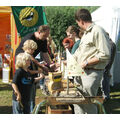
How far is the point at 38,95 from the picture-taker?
5195mm

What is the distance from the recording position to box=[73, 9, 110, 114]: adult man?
2.40 meters

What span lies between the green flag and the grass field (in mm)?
1661

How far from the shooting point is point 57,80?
2932mm

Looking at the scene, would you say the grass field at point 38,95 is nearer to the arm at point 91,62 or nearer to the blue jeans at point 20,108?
the blue jeans at point 20,108

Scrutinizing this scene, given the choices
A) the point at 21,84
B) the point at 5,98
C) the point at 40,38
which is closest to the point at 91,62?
the point at 21,84

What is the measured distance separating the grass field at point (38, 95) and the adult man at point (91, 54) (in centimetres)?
176

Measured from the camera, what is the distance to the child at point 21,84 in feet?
9.54

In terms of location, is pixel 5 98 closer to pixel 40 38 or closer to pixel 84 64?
pixel 40 38

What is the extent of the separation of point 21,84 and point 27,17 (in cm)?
359

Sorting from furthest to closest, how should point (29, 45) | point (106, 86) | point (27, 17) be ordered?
point (27, 17) → point (106, 86) → point (29, 45)

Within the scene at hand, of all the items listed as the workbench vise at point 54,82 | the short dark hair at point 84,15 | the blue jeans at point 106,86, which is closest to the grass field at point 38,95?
the blue jeans at point 106,86

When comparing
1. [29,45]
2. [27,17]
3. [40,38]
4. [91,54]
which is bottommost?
[91,54]
